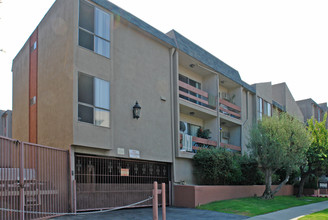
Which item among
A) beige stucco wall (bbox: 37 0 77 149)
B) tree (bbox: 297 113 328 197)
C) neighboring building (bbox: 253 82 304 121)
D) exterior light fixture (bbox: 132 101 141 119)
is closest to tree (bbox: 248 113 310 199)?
neighboring building (bbox: 253 82 304 121)

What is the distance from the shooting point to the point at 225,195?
18312 mm

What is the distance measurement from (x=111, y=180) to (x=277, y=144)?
1023 cm

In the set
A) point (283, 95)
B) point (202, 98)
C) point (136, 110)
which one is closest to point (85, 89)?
point (136, 110)

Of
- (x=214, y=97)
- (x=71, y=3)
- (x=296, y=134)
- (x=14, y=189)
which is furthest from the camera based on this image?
(x=214, y=97)

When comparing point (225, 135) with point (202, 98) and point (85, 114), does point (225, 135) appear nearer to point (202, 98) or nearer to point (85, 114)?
point (202, 98)

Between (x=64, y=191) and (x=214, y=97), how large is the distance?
12899mm

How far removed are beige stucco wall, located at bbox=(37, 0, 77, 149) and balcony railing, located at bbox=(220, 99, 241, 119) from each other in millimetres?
11968

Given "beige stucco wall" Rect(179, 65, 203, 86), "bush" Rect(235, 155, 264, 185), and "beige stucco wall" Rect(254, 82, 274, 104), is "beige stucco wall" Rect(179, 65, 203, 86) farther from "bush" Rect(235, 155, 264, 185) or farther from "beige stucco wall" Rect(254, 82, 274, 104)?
"beige stucco wall" Rect(254, 82, 274, 104)

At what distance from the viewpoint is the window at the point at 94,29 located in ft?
45.0

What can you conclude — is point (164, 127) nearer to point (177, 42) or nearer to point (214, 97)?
point (177, 42)

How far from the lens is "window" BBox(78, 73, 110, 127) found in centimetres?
1313

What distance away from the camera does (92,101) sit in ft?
43.9

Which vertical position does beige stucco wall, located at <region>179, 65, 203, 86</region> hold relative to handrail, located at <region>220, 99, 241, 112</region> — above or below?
above

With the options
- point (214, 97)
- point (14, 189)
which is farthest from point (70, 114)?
point (214, 97)
